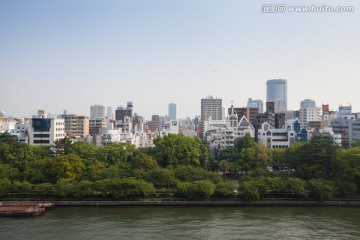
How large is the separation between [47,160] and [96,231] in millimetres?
15024

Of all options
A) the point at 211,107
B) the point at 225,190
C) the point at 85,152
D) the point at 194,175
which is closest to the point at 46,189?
the point at 85,152

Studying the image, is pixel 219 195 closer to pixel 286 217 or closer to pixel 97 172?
pixel 286 217

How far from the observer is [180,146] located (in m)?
43.3

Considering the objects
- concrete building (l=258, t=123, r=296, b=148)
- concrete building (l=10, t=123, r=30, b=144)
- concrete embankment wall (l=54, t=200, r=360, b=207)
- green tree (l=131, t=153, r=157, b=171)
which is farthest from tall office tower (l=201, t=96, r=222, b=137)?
concrete embankment wall (l=54, t=200, r=360, b=207)

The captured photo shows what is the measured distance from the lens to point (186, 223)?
25766mm

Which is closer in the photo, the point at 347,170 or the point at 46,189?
the point at 46,189

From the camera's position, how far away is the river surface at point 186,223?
23.1 metres

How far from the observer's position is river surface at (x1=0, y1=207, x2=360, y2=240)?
23.1 m

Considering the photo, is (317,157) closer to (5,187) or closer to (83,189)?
(83,189)

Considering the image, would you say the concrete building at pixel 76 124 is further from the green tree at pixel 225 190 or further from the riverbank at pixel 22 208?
the green tree at pixel 225 190

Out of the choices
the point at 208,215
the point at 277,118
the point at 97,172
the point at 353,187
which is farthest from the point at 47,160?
the point at 277,118

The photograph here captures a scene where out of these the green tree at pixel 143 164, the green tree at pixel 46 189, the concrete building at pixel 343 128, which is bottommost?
the green tree at pixel 46 189

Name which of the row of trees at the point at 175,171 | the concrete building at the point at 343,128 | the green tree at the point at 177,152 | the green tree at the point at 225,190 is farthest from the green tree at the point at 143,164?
the concrete building at the point at 343,128

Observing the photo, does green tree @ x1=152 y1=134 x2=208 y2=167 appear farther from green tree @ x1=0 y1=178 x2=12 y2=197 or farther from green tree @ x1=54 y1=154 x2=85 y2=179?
green tree @ x1=0 y1=178 x2=12 y2=197
